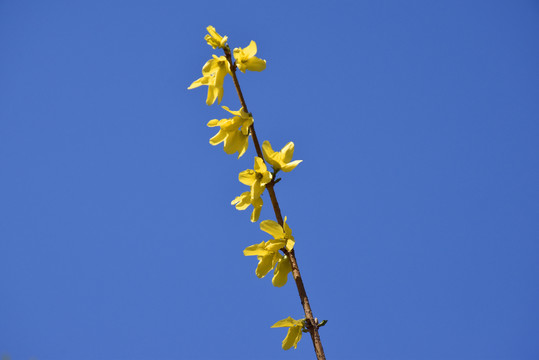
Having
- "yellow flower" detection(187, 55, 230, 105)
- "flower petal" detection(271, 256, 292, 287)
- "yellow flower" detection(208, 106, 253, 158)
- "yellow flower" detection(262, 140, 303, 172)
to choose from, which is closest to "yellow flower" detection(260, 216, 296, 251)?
"flower petal" detection(271, 256, 292, 287)

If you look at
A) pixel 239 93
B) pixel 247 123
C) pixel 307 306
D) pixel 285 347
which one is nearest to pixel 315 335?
pixel 307 306

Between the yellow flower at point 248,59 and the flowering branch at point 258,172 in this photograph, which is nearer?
the flowering branch at point 258,172

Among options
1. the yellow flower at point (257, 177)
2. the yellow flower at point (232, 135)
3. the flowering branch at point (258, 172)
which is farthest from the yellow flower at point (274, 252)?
the yellow flower at point (232, 135)

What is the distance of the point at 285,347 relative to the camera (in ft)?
7.06

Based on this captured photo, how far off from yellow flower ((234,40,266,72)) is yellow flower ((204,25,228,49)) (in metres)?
0.08

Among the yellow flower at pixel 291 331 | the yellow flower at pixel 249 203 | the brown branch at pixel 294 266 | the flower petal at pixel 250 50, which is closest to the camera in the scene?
the brown branch at pixel 294 266

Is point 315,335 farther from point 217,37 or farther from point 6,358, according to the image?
point 6,358

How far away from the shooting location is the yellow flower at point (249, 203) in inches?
91.0

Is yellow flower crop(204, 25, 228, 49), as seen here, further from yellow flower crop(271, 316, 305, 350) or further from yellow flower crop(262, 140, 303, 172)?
yellow flower crop(271, 316, 305, 350)

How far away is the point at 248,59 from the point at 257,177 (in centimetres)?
65

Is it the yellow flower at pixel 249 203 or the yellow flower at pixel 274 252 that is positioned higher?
the yellow flower at pixel 249 203

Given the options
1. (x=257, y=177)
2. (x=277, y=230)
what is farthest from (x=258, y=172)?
(x=277, y=230)

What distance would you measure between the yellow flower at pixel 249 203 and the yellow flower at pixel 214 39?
0.78m

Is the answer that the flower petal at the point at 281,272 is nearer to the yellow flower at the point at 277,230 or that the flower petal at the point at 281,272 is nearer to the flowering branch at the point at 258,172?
the flowering branch at the point at 258,172
